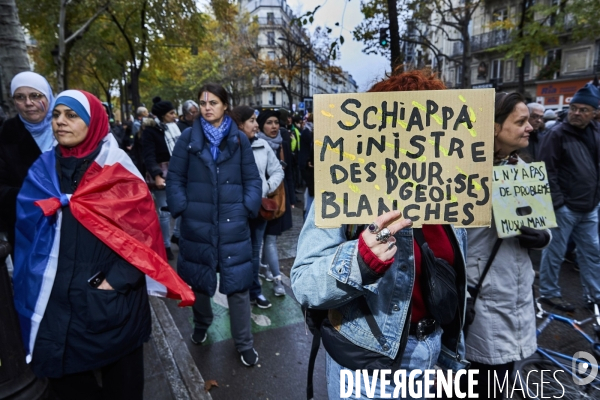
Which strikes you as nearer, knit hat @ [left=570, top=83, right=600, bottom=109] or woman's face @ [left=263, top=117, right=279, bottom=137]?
knit hat @ [left=570, top=83, right=600, bottom=109]

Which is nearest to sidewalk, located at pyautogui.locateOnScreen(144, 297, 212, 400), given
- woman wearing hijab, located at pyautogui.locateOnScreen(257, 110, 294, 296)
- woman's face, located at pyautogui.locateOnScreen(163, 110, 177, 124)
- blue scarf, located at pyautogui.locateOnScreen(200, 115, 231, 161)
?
woman wearing hijab, located at pyautogui.locateOnScreen(257, 110, 294, 296)

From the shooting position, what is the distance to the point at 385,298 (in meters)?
1.57

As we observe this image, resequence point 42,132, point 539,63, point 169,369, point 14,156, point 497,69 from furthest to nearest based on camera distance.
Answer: point 497,69 < point 539,63 < point 169,369 < point 42,132 < point 14,156

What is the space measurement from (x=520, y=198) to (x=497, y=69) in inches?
1340

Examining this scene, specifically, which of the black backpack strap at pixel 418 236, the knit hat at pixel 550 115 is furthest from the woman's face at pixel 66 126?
the knit hat at pixel 550 115

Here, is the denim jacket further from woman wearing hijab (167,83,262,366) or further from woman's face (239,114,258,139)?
woman's face (239,114,258,139)

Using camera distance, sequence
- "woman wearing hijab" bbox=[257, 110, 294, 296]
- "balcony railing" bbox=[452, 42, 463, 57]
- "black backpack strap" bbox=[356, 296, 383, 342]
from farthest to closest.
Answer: "balcony railing" bbox=[452, 42, 463, 57] → "woman wearing hijab" bbox=[257, 110, 294, 296] → "black backpack strap" bbox=[356, 296, 383, 342]

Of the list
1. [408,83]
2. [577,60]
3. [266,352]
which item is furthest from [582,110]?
[577,60]

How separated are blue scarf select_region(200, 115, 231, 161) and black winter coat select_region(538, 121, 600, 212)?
3522 mm

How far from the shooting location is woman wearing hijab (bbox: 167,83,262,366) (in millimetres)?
3303

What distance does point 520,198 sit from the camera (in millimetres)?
2482

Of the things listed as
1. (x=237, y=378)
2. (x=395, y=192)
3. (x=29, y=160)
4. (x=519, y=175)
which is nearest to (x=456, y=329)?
(x=395, y=192)

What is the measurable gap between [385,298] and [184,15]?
46.9ft

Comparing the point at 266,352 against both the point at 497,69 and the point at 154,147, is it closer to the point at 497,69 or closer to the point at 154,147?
the point at 154,147
